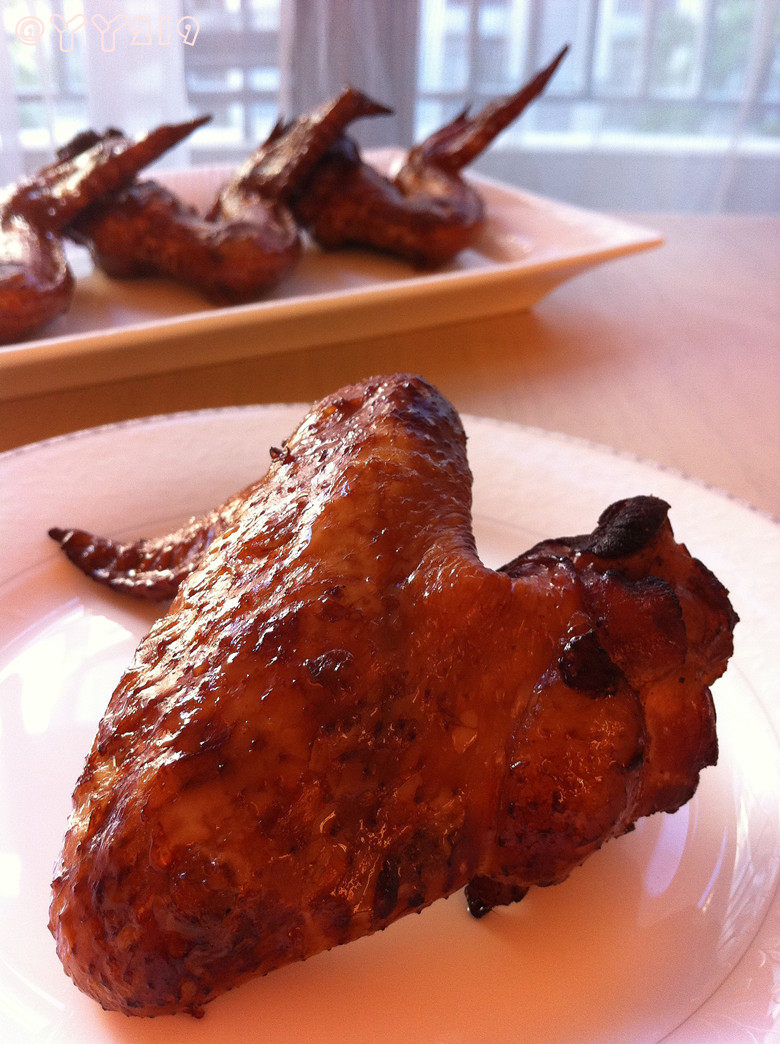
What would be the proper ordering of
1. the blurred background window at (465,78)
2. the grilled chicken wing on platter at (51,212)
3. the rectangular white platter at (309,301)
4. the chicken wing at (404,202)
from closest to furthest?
the rectangular white platter at (309,301) → the grilled chicken wing on platter at (51,212) → the chicken wing at (404,202) → the blurred background window at (465,78)

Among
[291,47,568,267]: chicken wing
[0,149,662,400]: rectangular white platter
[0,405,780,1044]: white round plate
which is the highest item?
[291,47,568,267]: chicken wing

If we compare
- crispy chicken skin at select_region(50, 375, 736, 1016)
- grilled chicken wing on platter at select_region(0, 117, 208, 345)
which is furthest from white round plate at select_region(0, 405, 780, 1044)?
grilled chicken wing on platter at select_region(0, 117, 208, 345)

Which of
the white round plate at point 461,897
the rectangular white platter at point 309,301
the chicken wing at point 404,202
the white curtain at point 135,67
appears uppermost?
the white curtain at point 135,67

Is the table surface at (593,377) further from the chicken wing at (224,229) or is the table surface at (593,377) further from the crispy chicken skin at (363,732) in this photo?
the crispy chicken skin at (363,732)

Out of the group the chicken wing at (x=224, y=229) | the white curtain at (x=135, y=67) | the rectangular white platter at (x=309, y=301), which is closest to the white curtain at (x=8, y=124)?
the white curtain at (x=135, y=67)

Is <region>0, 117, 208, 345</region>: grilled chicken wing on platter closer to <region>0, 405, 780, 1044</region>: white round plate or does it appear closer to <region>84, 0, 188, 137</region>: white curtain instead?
<region>0, 405, 780, 1044</region>: white round plate

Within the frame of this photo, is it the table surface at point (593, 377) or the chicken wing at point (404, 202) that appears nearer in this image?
the table surface at point (593, 377)

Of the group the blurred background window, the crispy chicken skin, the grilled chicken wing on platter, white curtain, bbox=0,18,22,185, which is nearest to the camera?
the crispy chicken skin

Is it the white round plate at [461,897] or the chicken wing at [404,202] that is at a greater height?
the chicken wing at [404,202]

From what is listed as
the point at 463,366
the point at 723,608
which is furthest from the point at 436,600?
the point at 463,366
